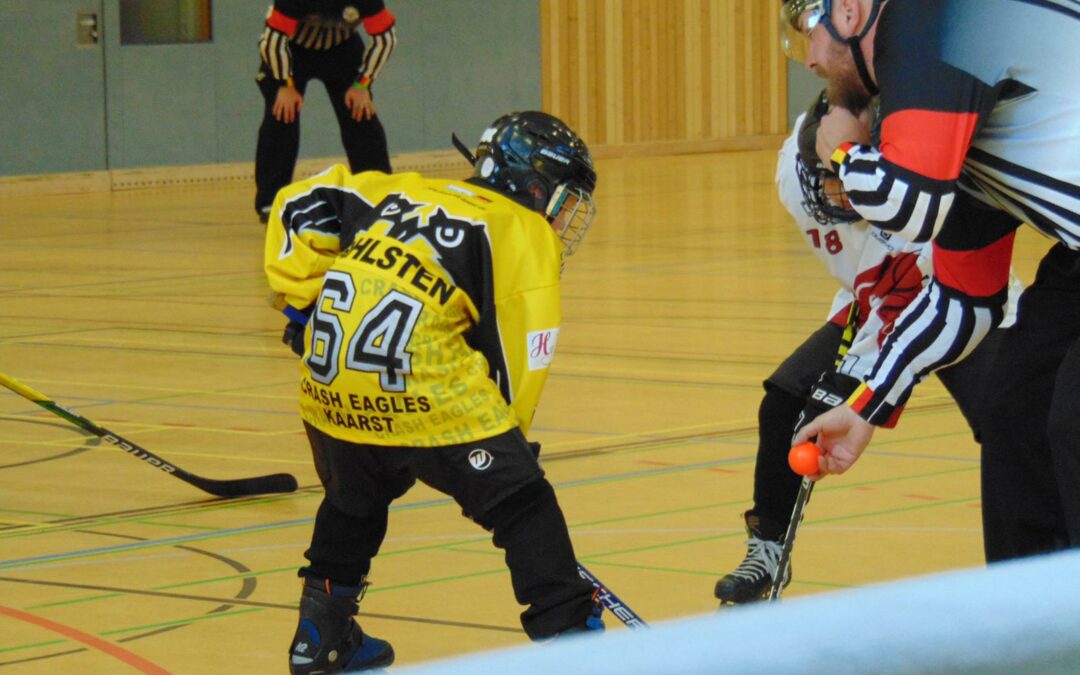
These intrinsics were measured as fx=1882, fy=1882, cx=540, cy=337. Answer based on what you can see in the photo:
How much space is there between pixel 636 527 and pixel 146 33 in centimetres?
1175

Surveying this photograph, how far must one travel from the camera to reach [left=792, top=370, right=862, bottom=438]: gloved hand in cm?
363

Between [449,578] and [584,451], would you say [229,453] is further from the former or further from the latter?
[449,578]

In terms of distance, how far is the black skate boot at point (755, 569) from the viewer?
11.8ft

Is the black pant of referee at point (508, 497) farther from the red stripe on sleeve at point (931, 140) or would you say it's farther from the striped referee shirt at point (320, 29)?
the striped referee shirt at point (320, 29)

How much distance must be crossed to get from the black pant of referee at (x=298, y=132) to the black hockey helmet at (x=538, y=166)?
740 cm

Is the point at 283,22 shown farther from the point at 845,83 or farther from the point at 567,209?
the point at 845,83

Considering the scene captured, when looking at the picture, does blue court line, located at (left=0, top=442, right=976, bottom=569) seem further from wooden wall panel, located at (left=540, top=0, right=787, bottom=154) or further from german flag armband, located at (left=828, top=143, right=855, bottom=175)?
wooden wall panel, located at (left=540, top=0, right=787, bottom=154)

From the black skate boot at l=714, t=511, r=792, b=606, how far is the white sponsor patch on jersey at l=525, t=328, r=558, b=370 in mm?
708

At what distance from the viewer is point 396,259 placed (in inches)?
123

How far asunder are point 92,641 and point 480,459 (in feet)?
2.69

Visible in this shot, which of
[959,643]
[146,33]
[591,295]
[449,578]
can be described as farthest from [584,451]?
[146,33]

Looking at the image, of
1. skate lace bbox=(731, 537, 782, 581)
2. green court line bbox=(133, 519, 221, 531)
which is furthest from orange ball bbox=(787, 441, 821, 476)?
green court line bbox=(133, 519, 221, 531)

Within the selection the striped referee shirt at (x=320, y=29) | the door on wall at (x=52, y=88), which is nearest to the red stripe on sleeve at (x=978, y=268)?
the striped referee shirt at (x=320, y=29)

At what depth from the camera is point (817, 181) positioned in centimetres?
374
